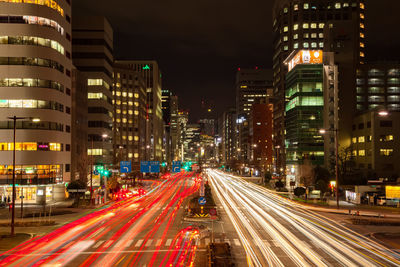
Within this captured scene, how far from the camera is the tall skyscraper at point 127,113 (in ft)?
516

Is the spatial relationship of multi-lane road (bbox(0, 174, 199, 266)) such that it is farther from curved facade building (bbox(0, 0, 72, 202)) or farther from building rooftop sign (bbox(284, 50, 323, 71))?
building rooftop sign (bbox(284, 50, 323, 71))

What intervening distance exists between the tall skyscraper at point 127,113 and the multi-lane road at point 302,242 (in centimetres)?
11370

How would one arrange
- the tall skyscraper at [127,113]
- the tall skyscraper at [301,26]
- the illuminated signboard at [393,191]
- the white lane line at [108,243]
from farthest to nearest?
the tall skyscraper at [127,113]
the tall skyscraper at [301,26]
the illuminated signboard at [393,191]
the white lane line at [108,243]

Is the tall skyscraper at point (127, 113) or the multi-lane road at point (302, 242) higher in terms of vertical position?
the tall skyscraper at point (127, 113)

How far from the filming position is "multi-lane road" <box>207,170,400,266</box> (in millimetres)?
24703

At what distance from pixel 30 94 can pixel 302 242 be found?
51.5 m

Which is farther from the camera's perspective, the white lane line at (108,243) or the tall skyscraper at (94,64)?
the tall skyscraper at (94,64)

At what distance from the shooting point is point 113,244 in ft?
98.4

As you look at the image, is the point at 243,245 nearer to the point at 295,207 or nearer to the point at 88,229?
the point at 88,229

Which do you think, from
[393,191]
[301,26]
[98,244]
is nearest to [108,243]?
[98,244]

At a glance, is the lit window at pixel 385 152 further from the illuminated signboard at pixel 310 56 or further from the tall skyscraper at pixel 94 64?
the tall skyscraper at pixel 94 64

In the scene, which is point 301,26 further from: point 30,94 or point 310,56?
point 30,94

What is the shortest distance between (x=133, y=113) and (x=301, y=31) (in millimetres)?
74646

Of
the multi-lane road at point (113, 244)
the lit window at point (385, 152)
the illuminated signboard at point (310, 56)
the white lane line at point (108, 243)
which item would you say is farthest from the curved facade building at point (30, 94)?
the lit window at point (385, 152)
